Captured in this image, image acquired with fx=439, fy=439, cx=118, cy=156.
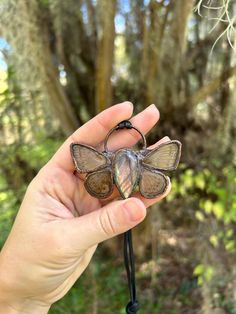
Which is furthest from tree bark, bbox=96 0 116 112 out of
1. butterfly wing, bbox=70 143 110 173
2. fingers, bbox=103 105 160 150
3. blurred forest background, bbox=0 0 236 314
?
butterfly wing, bbox=70 143 110 173

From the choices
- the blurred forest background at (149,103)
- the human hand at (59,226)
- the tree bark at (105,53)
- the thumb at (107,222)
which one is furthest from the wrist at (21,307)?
the tree bark at (105,53)

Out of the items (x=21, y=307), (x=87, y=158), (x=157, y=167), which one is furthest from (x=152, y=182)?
(x=21, y=307)

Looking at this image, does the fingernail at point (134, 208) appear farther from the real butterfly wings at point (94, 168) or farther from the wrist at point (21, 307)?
the wrist at point (21, 307)

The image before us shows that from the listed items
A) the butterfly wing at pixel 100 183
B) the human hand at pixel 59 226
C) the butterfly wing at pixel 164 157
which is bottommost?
the human hand at pixel 59 226

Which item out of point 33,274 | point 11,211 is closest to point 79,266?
point 33,274

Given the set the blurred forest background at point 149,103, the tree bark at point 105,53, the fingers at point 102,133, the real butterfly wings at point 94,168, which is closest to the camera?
the real butterfly wings at point 94,168

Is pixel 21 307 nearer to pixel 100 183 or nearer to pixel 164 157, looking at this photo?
pixel 100 183

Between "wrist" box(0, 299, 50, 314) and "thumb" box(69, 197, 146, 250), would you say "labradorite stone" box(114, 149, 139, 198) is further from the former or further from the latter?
"wrist" box(0, 299, 50, 314)
